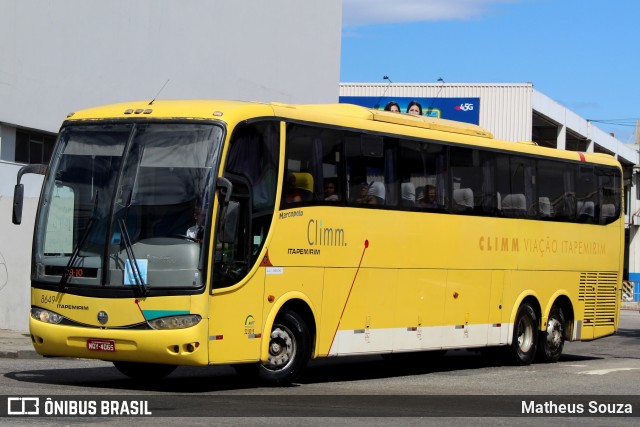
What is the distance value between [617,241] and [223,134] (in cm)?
1241

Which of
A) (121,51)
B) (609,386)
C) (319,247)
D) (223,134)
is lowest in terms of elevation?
(609,386)

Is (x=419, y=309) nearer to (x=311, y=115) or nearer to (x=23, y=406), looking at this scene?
(x=311, y=115)

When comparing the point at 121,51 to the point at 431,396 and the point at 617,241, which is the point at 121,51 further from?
the point at 431,396

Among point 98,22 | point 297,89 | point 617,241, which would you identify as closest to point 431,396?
point 617,241

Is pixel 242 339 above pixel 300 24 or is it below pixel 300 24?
below

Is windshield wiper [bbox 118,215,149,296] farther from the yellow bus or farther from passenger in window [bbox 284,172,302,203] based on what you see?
passenger in window [bbox 284,172,302,203]

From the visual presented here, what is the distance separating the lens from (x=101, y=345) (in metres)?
14.3

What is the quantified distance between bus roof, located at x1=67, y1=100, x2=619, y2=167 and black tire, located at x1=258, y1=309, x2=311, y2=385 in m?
2.62

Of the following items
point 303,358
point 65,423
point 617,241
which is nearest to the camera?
point 65,423

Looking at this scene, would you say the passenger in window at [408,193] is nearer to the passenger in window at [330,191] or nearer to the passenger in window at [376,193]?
the passenger in window at [376,193]

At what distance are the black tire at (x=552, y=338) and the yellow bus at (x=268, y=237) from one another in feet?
4.28

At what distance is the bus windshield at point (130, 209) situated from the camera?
14.2m

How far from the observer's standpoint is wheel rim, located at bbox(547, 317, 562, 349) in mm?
22719

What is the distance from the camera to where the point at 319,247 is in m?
16.4
